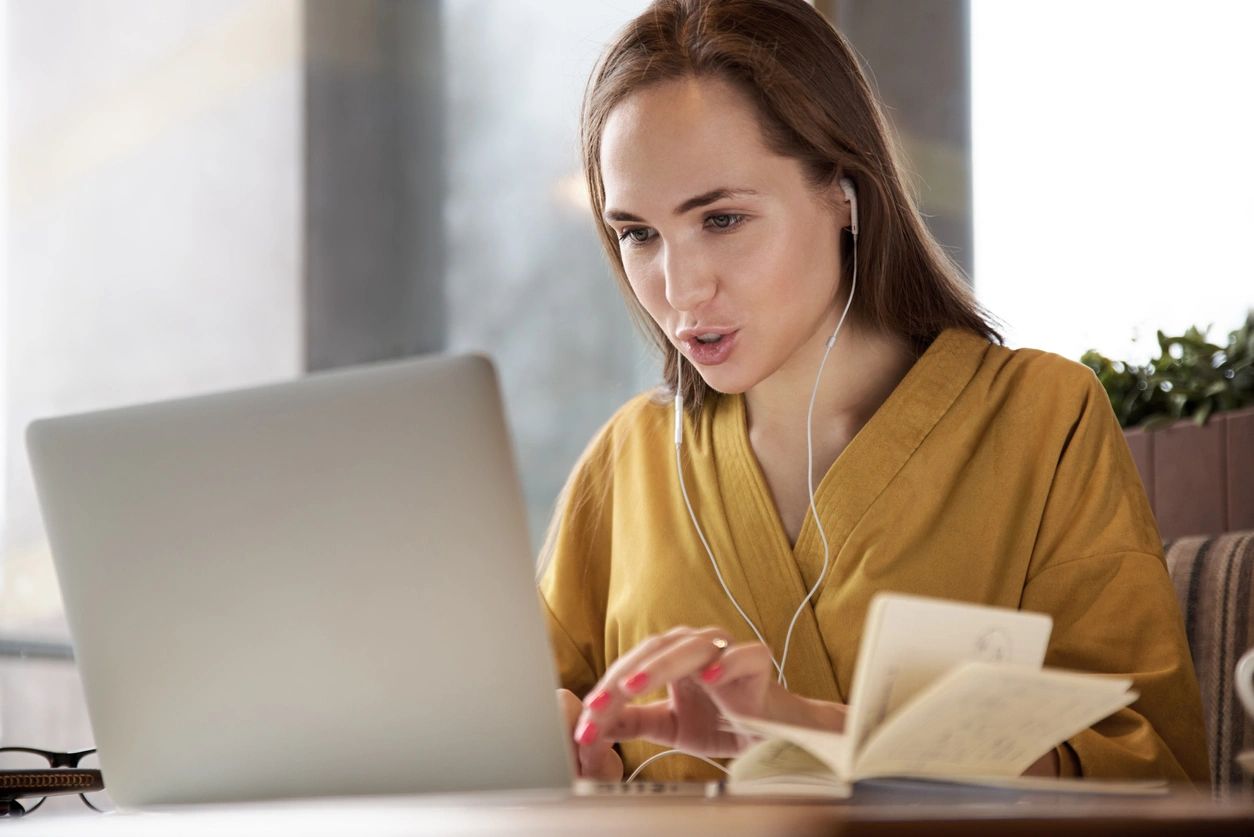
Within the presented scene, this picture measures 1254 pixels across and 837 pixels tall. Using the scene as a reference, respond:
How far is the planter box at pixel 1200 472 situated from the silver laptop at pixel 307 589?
3.94 feet

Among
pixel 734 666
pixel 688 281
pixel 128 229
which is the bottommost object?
pixel 734 666

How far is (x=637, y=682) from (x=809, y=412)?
0.75 meters

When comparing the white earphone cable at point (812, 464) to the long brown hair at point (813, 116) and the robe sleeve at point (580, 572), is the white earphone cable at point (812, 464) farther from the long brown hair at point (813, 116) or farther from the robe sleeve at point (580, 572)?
the robe sleeve at point (580, 572)

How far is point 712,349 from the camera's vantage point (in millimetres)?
1523

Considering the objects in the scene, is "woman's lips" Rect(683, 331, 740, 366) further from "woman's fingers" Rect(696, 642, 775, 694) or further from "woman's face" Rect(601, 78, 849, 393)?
"woman's fingers" Rect(696, 642, 775, 694)

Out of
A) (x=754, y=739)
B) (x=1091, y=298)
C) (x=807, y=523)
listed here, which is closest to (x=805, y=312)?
(x=807, y=523)

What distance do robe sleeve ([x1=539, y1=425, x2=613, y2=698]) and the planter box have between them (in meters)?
0.71

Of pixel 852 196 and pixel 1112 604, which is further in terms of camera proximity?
pixel 852 196

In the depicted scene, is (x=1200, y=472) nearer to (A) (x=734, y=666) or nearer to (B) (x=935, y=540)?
(B) (x=935, y=540)

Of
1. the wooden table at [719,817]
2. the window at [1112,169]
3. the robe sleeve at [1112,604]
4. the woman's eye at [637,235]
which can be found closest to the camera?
the wooden table at [719,817]

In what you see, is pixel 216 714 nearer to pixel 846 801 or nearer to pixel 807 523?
pixel 846 801

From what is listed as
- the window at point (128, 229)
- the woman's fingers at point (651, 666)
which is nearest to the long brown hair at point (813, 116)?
the woman's fingers at point (651, 666)

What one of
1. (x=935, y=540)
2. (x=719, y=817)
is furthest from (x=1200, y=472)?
(x=719, y=817)

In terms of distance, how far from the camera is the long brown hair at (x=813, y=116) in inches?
60.6
